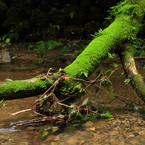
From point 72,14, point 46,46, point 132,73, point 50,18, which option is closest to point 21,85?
point 132,73

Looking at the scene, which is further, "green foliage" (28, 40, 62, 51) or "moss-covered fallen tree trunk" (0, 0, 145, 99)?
"green foliage" (28, 40, 62, 51)

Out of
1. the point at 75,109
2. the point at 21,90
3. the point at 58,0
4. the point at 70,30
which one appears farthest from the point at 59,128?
the point at 58,0

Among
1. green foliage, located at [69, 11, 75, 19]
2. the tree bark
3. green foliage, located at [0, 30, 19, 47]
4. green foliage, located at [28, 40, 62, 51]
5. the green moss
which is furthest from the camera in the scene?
green foliage, located at [69, 11, 75, 19]

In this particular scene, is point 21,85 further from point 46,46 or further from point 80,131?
point 46,46

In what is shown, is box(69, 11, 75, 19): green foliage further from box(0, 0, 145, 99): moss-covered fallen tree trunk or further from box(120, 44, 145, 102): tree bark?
box(120, 44, 145, 102): tree bark

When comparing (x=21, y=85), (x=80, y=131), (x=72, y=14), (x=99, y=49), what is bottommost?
(x=80, y=131)

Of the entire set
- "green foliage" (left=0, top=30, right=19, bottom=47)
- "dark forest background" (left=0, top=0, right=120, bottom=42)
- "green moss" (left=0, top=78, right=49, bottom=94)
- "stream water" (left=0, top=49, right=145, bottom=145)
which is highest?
"dark forest background" (left=0, top=0, right=120, bottom=42)

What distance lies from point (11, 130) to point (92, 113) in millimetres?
1061

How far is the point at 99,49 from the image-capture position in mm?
3055

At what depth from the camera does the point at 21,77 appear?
16.1 feet

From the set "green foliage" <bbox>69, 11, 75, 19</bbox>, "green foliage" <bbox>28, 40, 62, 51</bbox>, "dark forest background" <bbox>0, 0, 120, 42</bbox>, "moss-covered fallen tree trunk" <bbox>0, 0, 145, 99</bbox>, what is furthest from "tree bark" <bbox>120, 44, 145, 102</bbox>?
→ "green foliage" <bbox>69, 11, 75, 19</bbox>

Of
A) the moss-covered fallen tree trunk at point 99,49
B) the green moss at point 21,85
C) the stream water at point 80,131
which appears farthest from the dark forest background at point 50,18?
the green moss at point 21,85

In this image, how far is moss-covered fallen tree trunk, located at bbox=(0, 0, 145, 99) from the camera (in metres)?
2.54

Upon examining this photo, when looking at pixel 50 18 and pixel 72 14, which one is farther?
pixel 50 18
